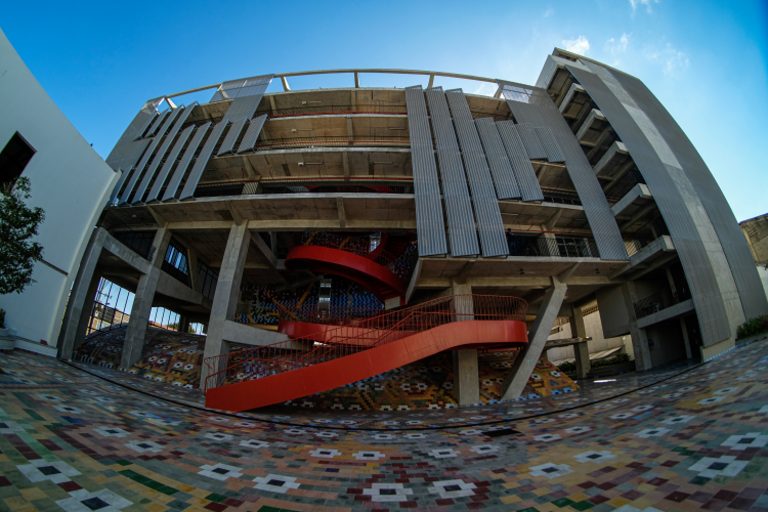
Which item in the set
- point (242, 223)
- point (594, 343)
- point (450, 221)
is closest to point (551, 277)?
point (450, 221)

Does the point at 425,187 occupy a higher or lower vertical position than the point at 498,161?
lower

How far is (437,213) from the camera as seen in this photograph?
11.0 m

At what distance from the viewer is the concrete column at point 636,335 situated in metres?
12.6

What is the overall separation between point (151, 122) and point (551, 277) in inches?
880

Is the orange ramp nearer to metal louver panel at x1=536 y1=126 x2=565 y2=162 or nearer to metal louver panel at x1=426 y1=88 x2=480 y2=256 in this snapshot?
metal louver panel at x1=426 y1=88 x2=480 y2=256

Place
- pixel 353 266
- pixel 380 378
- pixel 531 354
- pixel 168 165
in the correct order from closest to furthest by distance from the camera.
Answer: pixel 531 354 < pixel 380 378 < pixel 353 266 < pixel 168 165

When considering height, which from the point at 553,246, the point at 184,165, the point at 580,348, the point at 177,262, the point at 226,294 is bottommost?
the point at 580,348

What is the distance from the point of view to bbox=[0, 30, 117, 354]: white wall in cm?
851

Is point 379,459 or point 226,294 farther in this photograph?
point 226,294

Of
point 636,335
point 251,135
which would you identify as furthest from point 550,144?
point 251,135

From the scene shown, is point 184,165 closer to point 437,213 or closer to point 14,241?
point 14,241

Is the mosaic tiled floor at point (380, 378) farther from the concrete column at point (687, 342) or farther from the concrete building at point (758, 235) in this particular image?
the concrete building at point (758, 235)

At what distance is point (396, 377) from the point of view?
11.0m

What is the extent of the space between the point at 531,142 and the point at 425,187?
6.61 metres
